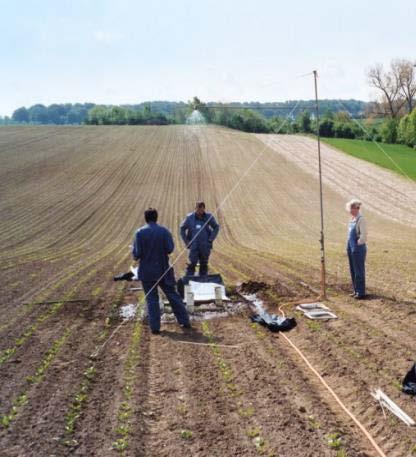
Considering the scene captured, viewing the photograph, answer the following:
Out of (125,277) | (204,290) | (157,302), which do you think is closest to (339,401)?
(157,302)

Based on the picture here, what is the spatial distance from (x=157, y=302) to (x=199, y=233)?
252cm

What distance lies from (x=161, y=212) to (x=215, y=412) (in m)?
24.5


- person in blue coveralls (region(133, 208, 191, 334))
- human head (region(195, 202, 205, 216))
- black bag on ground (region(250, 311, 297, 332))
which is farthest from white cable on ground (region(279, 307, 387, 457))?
human head (region(195, 202, 205, 216))

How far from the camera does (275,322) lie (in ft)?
27.2

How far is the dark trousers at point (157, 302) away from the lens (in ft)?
27.2

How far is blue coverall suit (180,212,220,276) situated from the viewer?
10523 mm

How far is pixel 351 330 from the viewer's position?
7.82 m

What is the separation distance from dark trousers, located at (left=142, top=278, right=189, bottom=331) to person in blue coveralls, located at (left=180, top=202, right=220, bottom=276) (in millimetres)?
2016

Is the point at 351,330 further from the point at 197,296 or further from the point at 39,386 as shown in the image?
the point at 39,386

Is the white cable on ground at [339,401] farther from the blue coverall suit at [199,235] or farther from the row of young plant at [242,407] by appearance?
the blue coverall suit at [199,235]

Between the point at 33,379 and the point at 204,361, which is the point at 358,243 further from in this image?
the point at 33,379

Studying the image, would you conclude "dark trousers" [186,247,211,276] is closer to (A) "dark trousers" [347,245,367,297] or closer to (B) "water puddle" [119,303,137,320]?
(B) "water puddle" [119,303,137,320]

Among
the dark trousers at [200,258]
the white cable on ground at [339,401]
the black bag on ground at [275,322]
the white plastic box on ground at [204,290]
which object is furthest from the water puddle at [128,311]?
the white cable on ground at [339,401]

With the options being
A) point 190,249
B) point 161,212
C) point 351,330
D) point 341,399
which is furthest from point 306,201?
point 341,399
